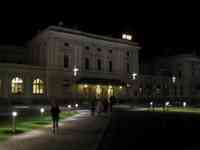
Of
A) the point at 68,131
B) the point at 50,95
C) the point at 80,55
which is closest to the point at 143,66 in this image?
the point at 80,55

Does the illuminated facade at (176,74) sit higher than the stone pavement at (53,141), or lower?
higher

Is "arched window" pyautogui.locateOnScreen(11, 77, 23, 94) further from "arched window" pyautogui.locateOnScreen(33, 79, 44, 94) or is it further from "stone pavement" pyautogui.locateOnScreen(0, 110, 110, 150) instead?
"stone pavement" pyautogui.locateOnScreen(0, 110, 110, 150)

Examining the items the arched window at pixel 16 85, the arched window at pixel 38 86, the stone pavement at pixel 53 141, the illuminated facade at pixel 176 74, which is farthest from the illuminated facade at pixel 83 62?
the stone pavement at pixel 53 141

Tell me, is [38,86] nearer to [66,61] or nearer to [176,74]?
[66,61]

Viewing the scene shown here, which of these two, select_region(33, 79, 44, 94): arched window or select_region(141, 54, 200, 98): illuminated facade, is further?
select_region(141, 54, 200, 98): illuminated facade

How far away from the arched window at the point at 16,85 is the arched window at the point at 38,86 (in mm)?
2101

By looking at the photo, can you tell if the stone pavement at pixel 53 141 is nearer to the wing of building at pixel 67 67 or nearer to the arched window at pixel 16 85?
the arched window at pixel 16 85

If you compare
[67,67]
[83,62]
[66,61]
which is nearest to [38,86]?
[67,67]

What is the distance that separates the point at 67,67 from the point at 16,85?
31.0 ft

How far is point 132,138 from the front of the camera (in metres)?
16.1

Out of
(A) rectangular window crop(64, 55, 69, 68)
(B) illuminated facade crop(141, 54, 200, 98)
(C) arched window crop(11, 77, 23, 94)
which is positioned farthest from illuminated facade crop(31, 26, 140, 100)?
(B) illuminated facade crop(141, 54, 200, 98)

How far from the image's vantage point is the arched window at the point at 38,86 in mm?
46688

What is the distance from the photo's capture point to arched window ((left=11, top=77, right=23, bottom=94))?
147 feet

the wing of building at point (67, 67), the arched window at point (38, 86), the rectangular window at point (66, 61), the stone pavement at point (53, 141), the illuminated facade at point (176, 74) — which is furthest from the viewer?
the illuminated facade at point (176, 74)
